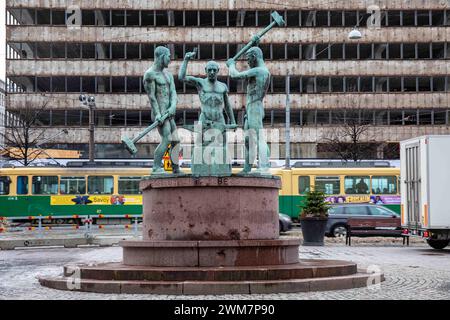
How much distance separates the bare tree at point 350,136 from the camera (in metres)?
58.6

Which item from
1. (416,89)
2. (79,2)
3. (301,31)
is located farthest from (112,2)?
(416,89)

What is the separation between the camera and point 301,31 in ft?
201

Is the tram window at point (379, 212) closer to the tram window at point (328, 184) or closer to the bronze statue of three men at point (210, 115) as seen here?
the tram window at point (328, 184)

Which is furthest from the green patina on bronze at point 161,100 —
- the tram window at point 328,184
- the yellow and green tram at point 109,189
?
the tram window at point 328,184

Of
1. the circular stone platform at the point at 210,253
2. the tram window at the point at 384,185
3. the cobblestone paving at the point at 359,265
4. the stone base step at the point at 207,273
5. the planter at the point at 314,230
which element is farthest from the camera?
the tram window at the point at 384,185

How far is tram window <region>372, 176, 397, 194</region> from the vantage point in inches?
1577

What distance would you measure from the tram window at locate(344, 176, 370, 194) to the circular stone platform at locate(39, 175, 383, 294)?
25.9 meters

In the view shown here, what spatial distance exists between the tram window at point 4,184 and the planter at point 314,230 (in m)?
18.9

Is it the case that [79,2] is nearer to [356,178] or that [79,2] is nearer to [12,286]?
[356,178]

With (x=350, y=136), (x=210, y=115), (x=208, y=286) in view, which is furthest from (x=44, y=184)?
(x=208, y=286)

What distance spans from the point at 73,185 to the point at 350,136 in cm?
2465

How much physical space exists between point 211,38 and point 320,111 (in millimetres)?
9675

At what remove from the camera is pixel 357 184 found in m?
40.2
